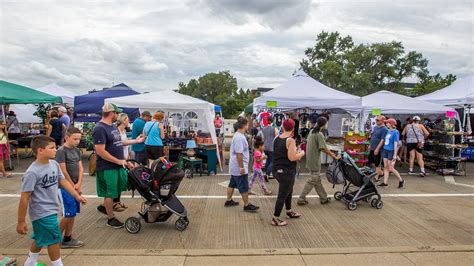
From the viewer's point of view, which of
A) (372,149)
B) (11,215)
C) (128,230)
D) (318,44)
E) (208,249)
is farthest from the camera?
(318,44)

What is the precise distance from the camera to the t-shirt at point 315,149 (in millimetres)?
6219

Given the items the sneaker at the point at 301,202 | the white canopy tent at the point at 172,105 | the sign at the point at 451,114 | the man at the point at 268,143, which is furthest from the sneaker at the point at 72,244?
the sign at the point at 451,114

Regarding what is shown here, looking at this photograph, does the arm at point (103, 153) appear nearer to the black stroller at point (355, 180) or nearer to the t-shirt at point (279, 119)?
the black stroller at point (355, 180)

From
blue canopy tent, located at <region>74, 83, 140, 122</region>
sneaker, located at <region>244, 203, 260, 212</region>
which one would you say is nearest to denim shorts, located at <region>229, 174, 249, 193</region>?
sneaker, located at <region>244, 203, 260, 212</region>

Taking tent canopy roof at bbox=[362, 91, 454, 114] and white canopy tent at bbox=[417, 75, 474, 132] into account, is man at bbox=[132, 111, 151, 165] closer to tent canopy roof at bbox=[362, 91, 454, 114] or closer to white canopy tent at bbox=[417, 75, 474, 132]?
tent canopy roof at bbox=[362, 91, 454, 114]

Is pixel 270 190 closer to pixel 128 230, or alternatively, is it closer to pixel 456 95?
pixel 128 230

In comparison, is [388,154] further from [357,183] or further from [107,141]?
[107,141]

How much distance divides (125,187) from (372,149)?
620 cm

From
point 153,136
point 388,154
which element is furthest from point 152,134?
point 388,154

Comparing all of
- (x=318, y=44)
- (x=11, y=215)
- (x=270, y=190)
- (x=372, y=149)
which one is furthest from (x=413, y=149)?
(x=318, y=44)

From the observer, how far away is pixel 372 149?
8586 mm

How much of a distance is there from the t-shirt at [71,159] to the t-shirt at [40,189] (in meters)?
1.11

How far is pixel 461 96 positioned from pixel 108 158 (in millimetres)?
11377

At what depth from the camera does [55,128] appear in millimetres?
9570
